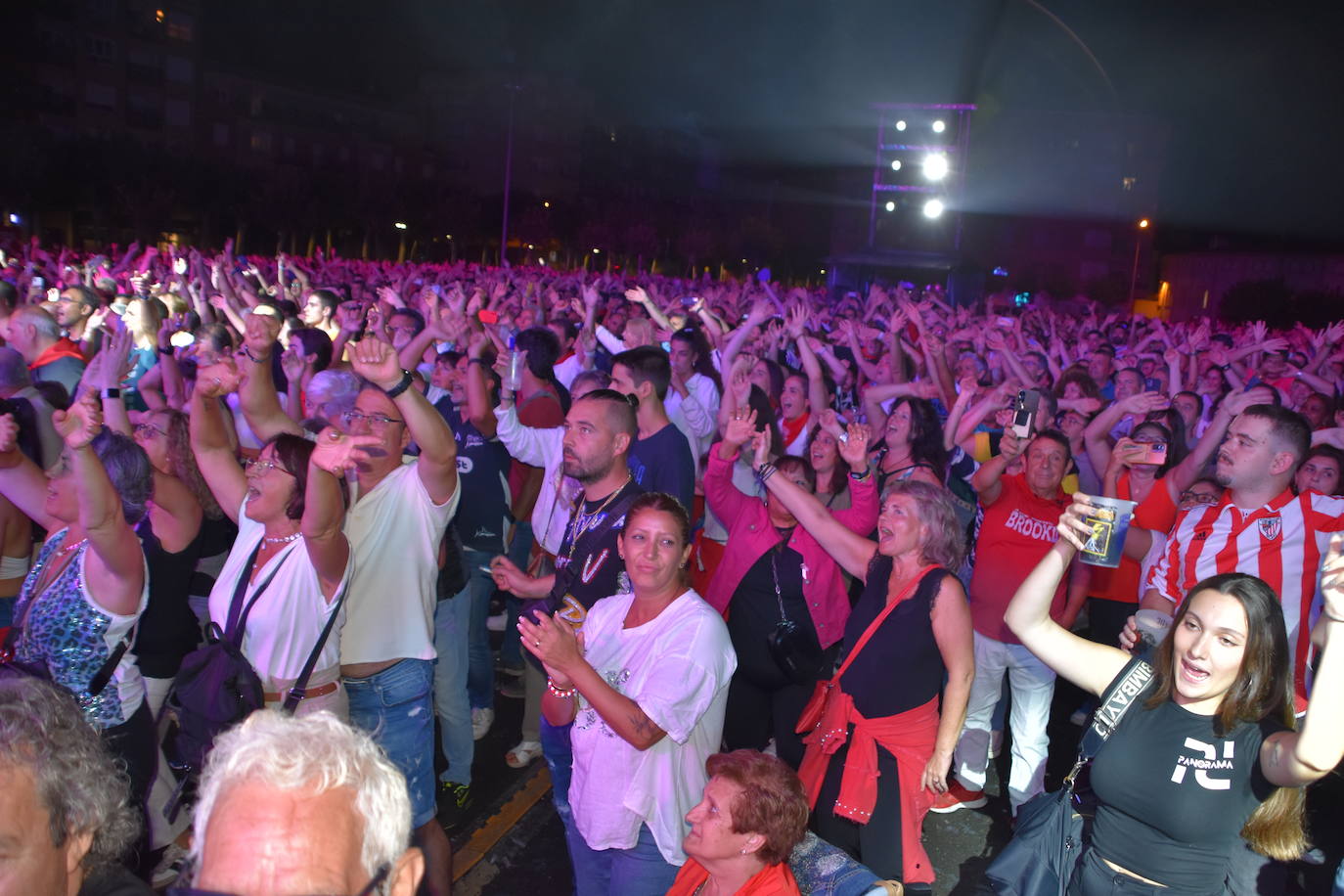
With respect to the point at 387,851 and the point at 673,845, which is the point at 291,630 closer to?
the point at 673,845

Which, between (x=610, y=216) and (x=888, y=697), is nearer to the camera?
(x=888, y=697)

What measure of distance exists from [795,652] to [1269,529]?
2017 mm

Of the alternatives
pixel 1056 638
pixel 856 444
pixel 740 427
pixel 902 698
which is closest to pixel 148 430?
pixel 740 427

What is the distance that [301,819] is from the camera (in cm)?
135

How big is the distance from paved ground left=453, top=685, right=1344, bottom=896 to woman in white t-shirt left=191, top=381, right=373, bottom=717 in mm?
1205

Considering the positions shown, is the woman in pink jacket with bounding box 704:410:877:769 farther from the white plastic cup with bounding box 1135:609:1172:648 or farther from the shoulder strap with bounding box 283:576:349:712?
the shoulder strap with bounding box 283:576:349:712

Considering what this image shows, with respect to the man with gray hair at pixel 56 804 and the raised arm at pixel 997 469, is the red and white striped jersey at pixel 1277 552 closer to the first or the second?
the raised arm at pixel 997 469

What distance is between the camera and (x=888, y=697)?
11.1ft

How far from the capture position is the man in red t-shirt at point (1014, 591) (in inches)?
179

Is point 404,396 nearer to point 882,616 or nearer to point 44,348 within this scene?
point 882,616

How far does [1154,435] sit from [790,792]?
3793 mm

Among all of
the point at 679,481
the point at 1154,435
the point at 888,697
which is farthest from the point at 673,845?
the point at 1154,435

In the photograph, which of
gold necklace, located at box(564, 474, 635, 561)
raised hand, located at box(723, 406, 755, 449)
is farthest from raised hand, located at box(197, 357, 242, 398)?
raised hand, located at box(723, 406, 755, 449)

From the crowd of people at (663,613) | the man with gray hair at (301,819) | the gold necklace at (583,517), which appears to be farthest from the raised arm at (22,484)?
the man with gray hair at (301,819)
